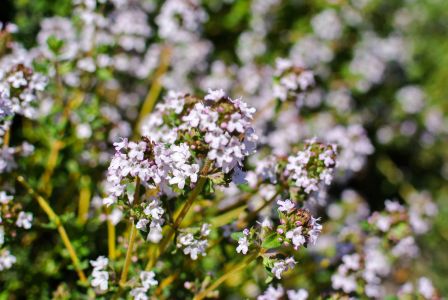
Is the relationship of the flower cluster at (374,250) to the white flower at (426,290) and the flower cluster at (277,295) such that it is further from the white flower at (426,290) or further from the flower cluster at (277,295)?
the flower cluster at (277,295)

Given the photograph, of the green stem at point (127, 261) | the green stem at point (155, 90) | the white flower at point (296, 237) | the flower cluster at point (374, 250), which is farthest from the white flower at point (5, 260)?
the flower cluster at point (374, 250)

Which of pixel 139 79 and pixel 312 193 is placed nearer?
pixel 312 193

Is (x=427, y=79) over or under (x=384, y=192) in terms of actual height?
over

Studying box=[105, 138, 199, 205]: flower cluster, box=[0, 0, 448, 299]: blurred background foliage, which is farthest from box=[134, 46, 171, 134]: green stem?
box=[105, 138, 199, 205]: flower cluster

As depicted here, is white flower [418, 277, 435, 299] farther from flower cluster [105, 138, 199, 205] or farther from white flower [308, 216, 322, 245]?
flower cluster [105, 138, 199, 205]

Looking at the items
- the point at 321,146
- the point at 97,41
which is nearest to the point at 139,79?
the point at 97,41

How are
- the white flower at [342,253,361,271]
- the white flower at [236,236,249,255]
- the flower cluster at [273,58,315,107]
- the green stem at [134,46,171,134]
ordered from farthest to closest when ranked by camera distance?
the green stem at [134,46,171,134] → the flower cluster at [273,58,315,107] → the white flower at [342,253,361,271] → the white flower at [236,236,249,255]

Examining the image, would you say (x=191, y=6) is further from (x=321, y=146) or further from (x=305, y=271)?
(x=305, y=271)

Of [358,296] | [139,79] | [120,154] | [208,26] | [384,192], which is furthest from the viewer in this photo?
[384,192]

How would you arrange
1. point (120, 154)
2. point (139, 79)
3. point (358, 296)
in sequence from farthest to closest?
point (139, 79), point (358, 296), point (120, 154)

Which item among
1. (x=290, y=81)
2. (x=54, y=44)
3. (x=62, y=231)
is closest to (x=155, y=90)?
(x=54, y=44)

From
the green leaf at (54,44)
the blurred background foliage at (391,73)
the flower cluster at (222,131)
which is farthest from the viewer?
the blurred background foliage at (391,73)
